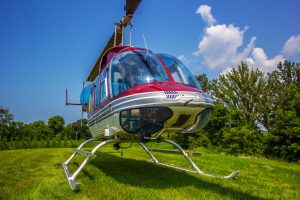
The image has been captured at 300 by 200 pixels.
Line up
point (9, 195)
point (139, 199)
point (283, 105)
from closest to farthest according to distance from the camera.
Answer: point (139, 199) → point (9, 195) → point (283, 105)

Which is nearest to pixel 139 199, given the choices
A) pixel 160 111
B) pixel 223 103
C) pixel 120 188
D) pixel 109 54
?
pixel 120 188

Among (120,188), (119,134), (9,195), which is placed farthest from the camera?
(119,134)

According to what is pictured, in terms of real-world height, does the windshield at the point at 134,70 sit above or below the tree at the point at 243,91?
below

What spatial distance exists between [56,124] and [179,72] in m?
80.0

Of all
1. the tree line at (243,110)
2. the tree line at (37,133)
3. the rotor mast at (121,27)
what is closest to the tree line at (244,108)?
the tree line at (243,110)

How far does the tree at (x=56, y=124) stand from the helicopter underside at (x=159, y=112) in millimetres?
78982

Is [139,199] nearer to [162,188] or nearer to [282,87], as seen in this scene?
[162,188]

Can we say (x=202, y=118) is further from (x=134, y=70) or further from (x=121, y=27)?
(x=121, y=27)

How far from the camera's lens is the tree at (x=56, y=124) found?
79.7 meters

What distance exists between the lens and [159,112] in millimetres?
4453

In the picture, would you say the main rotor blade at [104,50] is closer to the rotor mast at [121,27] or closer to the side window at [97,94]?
the rotor mast at [121,27]

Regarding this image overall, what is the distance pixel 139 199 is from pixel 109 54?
3.38 meters

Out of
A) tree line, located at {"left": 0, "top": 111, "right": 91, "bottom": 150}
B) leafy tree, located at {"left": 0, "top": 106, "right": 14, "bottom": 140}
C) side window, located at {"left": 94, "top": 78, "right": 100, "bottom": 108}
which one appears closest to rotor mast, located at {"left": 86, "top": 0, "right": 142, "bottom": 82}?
side window, located at {"left": 94, "top": 78, "right": 100, "bottom": 108}

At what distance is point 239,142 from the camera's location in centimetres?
2767
